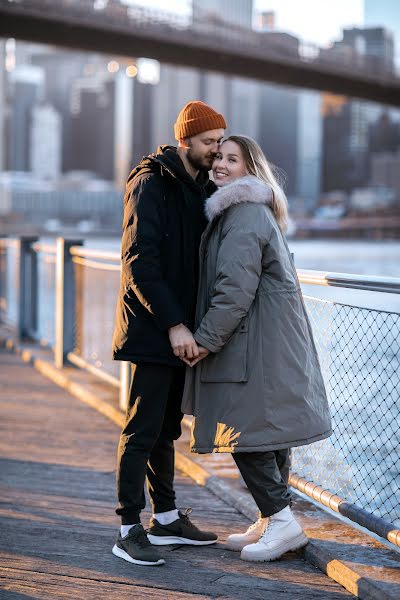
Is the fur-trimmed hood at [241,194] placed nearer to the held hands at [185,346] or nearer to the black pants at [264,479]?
the held hands at [185,346]

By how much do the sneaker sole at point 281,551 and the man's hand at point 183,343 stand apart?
0.57 m

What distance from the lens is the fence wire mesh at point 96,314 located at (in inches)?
229

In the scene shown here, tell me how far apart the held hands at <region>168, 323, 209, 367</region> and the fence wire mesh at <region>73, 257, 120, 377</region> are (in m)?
2.14

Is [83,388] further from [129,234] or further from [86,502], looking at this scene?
[129,234]

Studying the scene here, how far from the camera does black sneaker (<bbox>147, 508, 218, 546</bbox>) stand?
280 cm

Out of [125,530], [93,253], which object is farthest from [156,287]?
[93,253]

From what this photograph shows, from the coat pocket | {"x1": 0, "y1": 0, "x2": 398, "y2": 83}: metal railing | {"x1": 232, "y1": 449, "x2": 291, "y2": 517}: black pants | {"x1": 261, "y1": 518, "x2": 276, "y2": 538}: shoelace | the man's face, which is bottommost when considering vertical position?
{"x1": 261, "y1": 518, "x2": 276, "y2": 538}: shoelace

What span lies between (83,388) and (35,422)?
2.25 ft

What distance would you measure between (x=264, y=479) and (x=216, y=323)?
1.51ft

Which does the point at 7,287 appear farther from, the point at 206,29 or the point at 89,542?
the point at 206,29

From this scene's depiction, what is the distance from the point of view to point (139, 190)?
8.40ft

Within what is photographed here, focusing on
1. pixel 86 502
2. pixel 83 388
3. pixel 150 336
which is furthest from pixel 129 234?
pixel 83 388

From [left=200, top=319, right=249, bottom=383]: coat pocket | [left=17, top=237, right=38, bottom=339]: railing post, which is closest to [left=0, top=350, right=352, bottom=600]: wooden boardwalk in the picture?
[left=200, top=319, right=249, bottom=383]: coat pocket

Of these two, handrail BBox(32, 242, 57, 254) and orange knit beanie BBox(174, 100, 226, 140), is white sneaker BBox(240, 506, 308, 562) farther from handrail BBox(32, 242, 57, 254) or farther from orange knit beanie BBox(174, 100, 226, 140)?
handrail BBox(32, 242, 57, 254)
